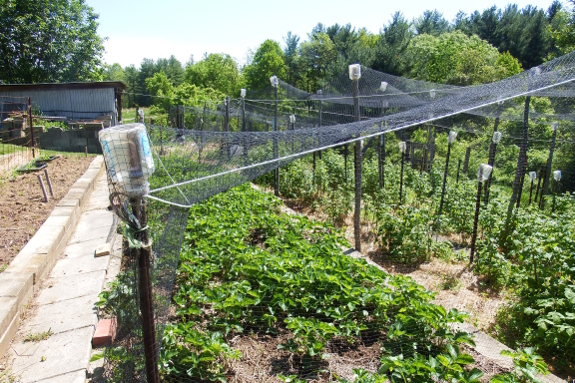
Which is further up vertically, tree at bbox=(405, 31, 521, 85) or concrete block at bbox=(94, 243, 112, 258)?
tree at bbox=(405, 31, 521, 85)

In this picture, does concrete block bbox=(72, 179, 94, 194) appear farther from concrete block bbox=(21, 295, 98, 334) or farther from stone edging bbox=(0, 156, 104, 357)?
concrete block bbox=(21, 295, 98, 334)

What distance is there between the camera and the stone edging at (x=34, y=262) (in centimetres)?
313

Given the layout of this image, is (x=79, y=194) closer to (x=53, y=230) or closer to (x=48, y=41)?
(x=53, y=230)

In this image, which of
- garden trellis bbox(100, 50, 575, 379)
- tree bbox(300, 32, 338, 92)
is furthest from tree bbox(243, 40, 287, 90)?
garden trellis bbox(100, 50, 575, 379)

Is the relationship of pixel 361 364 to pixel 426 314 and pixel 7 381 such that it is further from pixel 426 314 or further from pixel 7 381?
pixel 7 381

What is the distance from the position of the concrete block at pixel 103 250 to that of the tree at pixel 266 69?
980 inches

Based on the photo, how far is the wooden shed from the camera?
14.9 metres

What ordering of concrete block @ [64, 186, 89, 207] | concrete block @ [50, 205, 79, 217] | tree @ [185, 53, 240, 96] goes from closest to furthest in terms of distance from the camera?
concrete block @ [50, 205, 79, 217]
concrete block @ [64, 186, 89, 207]
tree @ [185, 53, 240, 96]

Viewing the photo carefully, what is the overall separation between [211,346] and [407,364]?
108 centimetres

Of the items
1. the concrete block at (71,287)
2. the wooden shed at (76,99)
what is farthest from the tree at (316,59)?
the concrete block at (71,287)

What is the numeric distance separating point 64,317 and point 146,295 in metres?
2.06

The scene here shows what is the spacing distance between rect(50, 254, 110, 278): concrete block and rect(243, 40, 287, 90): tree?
25.0 meters

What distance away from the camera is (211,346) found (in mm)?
2404

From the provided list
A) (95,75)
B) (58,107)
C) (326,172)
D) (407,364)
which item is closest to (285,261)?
(407,364)
